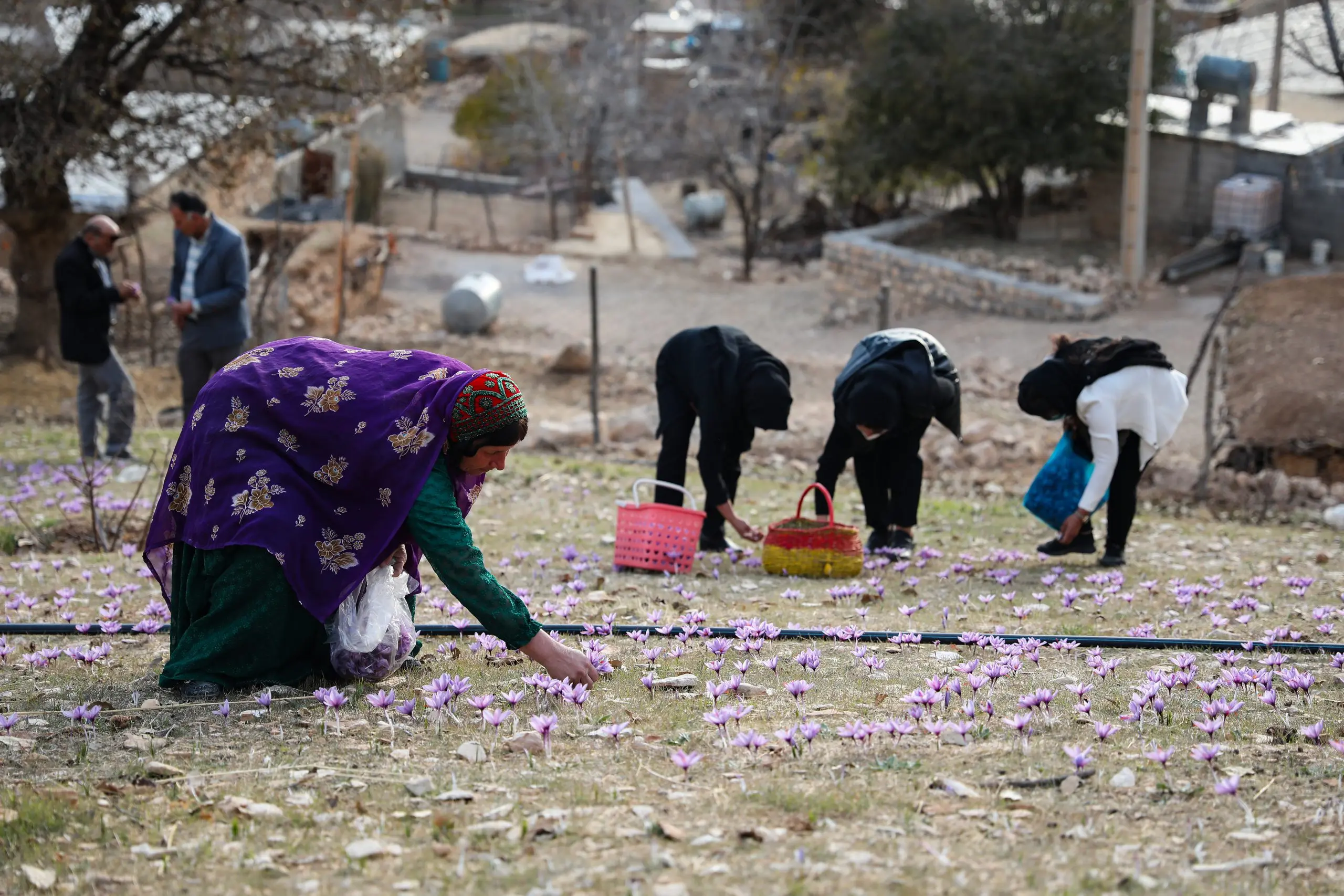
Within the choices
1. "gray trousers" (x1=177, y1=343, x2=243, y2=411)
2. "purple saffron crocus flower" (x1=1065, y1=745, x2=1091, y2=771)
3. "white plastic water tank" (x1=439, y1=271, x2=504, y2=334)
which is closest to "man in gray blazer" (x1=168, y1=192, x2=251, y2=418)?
"gray trousers" (x1=177, y1=343, x2=243, y2=411)

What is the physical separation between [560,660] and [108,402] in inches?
270

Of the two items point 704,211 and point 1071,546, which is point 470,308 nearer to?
point 704,211

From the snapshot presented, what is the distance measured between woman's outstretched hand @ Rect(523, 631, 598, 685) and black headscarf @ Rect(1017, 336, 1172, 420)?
3.27m

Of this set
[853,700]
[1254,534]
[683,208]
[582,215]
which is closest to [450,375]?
[853,700]

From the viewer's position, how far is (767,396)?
21.5 ft

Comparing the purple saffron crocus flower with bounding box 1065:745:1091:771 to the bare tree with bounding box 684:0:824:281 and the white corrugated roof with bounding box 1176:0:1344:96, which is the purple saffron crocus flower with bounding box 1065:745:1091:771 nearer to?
the bare tree with bounding box 684:0:824:281

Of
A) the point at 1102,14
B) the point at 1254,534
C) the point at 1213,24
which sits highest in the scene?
the point at 1213,24

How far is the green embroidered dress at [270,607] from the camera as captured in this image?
4012 millimetres

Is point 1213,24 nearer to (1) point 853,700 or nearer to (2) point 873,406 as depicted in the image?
(2) point 873,406

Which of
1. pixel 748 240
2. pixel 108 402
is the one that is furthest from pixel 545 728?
pixel 748 240

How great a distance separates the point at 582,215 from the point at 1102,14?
11.2m

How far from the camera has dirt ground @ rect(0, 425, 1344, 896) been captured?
299 centimetres

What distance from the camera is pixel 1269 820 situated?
323 centimetres

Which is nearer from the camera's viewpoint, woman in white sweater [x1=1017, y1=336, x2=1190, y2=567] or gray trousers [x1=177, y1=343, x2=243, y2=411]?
woman in white sweater [x1=1017, y1=336, x2=1190, y2=567]
